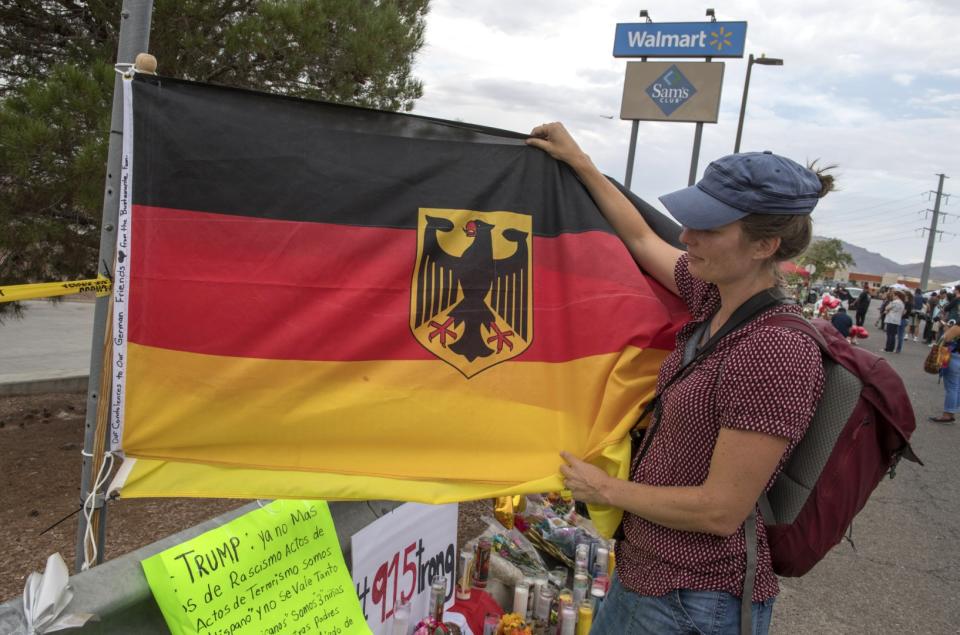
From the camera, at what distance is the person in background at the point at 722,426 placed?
5.45 feet

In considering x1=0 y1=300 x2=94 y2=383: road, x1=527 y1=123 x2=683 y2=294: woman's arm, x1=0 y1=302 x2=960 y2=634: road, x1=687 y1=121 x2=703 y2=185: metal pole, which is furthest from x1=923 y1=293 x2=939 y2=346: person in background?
x1=527 y1=123 x2=683 y2=294: woman's arm

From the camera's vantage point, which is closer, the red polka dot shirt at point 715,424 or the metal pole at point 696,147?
the red polka dot shirt at point 715,424

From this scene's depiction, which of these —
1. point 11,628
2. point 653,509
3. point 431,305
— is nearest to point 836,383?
point 653,509

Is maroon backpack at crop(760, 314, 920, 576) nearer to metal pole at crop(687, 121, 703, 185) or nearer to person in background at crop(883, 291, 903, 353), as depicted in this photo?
metal pole at crop(687, 121, 703, 185)

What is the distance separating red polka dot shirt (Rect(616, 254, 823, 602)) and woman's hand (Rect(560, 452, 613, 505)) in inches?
4.3

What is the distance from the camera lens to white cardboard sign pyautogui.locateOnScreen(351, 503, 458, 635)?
9.34 feet

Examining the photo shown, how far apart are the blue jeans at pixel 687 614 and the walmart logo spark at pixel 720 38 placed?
14025 mm

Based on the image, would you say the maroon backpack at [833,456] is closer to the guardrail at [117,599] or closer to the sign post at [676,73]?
the guardrail at [117,599]

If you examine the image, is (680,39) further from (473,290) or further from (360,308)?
(360,308)

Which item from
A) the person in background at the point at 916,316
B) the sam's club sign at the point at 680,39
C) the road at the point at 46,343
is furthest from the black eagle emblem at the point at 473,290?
the person in background at the point at 916,316

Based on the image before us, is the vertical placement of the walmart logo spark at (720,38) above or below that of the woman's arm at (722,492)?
above

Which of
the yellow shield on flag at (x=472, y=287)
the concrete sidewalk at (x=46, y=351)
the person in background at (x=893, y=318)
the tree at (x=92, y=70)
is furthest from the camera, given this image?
the person in background at (x=893, y=318)

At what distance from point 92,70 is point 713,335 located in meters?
3.89

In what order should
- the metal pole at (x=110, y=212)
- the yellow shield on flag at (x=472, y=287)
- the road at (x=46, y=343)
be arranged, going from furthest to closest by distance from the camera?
the road at (x=46, y=343) → the yellow shield on flag at (x=472, y=287) → the metal pole at (x=110, y=212)
